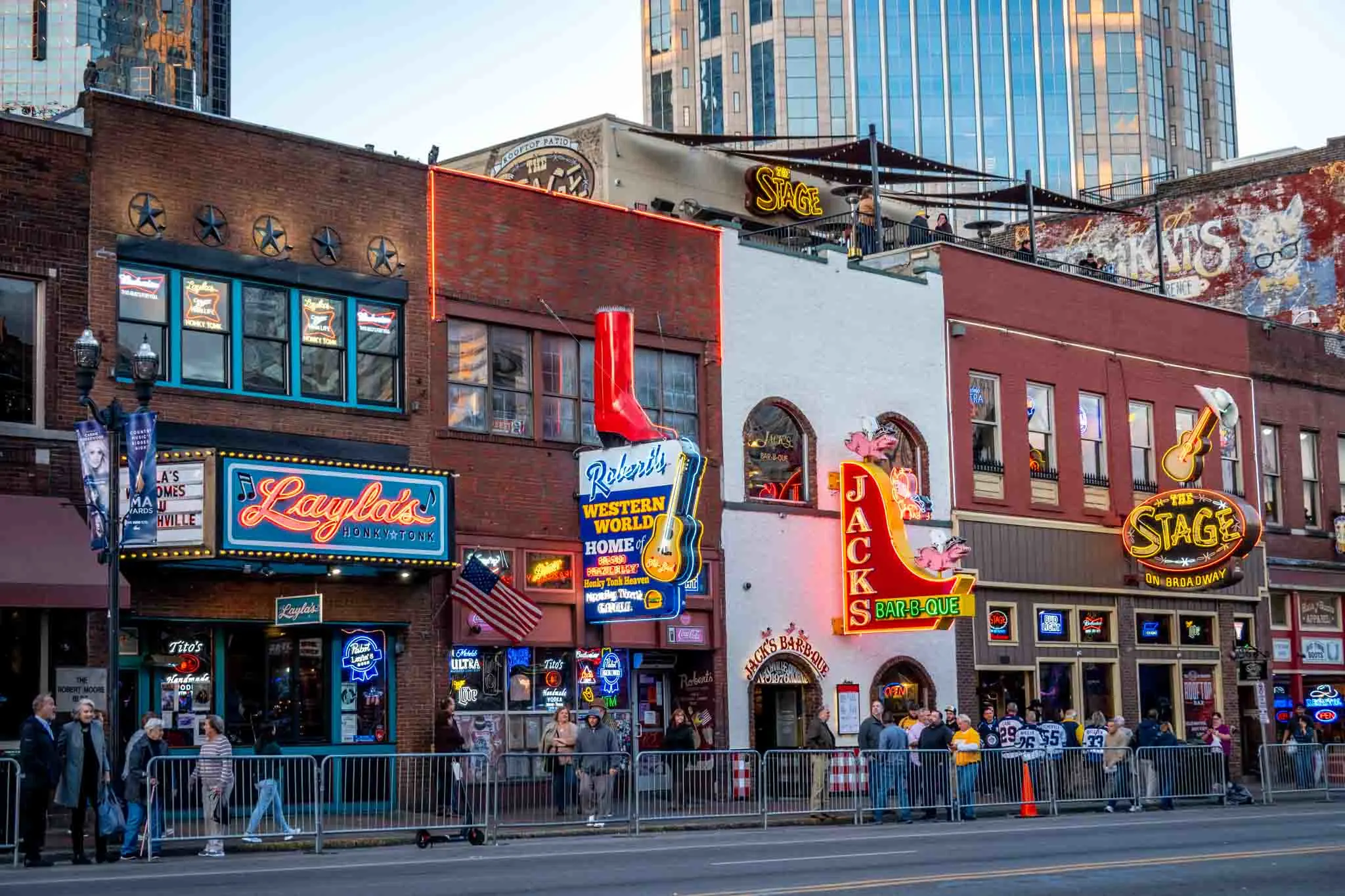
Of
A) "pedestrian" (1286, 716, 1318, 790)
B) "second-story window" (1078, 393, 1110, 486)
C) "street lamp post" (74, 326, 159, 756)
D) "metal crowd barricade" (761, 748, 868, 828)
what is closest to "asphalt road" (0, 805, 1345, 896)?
"metal crowd barricade" (761, 748, 868, 828)

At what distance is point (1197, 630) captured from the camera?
4284 centimetres

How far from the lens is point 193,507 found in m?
25.5

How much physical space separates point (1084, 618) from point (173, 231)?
70.6 ft

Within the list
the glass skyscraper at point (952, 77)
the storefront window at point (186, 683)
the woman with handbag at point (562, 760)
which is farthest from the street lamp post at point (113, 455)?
the glass skyscraper at point (952, 77)

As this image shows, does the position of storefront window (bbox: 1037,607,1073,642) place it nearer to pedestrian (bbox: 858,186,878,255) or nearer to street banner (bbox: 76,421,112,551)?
pedestrian (bbox: 858,186,878,255)

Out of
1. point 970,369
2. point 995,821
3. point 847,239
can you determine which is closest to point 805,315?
point 970,369

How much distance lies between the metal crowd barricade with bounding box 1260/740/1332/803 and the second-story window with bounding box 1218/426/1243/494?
Result: 8.62 metres

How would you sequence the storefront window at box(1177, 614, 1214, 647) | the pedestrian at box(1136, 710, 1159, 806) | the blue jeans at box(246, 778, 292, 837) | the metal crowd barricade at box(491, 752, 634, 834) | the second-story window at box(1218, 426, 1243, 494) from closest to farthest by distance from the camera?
the blue jeans at box(246, 778, 292, 837)
the metal crowd barricade at box(491, 752, 634, 834)
the pedestrian at box(1136, 710, 1159, 806)
the storefront window at box(1177, 614, 1214, 647)
the second-story window at box(1218, 426, 1243, 494)

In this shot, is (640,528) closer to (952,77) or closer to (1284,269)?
(1284,269)

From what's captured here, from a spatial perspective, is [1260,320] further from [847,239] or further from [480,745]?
[480,745]

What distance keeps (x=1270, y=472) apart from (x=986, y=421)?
10.1 m

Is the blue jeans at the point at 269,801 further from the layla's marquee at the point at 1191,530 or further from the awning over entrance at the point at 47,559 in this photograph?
the layla's marquee at the point at 1191,530

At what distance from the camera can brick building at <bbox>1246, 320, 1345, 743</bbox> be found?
44.8 meters

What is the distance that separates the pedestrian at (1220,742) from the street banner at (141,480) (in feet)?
64.8
